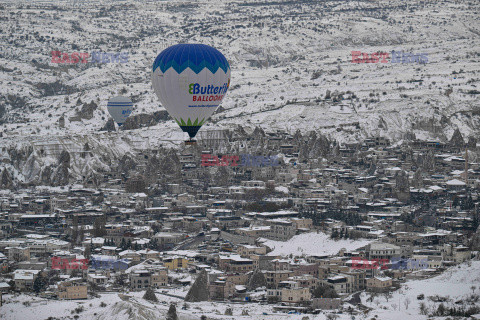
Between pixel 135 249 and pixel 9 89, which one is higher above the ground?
pixel 9 89

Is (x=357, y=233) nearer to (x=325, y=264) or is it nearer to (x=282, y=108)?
(x=325, y=264)

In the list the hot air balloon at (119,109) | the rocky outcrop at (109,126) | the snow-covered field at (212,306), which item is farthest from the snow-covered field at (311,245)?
the rocky outcrop at (109,126)

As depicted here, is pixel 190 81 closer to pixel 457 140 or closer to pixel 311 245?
pixel 311 245

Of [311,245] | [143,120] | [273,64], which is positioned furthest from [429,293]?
[273,64]

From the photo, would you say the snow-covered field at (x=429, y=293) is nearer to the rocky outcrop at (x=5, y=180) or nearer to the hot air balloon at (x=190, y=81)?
the hot air balloon at (x=190, y=81)

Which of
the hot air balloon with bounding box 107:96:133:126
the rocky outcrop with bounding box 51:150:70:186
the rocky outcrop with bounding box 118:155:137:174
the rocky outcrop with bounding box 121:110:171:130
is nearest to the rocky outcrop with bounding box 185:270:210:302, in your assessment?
the rocky outcrop with bounding box 51:150:70:186

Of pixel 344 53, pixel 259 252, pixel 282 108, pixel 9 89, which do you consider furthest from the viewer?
pixel 344 53

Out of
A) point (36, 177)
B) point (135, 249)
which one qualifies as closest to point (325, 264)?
point (135, 249)
